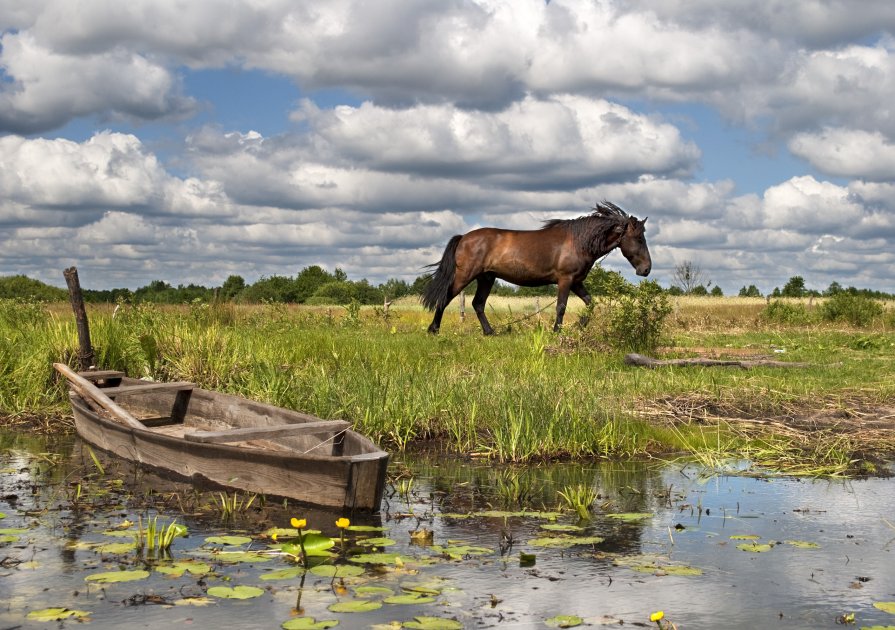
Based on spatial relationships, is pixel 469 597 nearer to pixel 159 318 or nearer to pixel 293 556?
pixel 293 556

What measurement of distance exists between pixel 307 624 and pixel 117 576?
1372mm

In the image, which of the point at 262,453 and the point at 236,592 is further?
the point at 262,453

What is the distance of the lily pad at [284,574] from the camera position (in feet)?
16.7

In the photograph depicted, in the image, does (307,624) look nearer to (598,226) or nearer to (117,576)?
(117,576)

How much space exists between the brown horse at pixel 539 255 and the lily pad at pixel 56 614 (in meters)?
14.0

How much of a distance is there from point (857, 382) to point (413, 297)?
36476 mm

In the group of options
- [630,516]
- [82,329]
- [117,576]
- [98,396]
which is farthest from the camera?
[82,329]

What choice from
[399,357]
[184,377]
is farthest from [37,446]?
[399,357]

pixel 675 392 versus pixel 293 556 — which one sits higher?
pixel 675 392

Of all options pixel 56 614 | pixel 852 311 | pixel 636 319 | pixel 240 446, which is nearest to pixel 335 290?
pixel 852 311

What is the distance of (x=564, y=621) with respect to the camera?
4.43 metres

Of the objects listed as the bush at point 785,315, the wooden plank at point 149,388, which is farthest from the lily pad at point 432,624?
the bush at point 785,315

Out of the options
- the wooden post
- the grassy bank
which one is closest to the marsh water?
the grassy bank

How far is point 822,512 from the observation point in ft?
22.7
